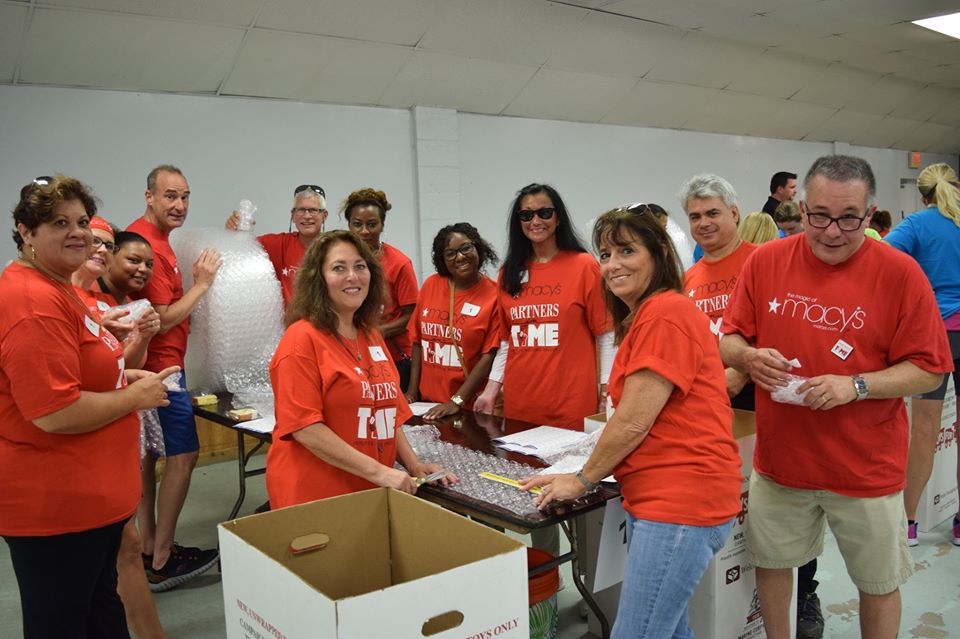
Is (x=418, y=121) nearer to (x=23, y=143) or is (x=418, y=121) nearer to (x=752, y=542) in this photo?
(x=23, y=143)

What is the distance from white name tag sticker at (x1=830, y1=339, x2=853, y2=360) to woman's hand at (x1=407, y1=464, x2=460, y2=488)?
1046 millimetres

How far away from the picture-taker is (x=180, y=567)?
326cm

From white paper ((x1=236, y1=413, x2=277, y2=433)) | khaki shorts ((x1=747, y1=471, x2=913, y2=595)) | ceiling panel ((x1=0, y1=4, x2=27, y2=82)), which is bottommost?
khaki shorts ((x1=747, y1=471, x2=913, y2=595))

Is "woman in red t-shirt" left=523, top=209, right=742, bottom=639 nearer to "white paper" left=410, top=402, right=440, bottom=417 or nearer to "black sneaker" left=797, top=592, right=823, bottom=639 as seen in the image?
"black sneaker" left=797, top=592, right=823, bottom=639

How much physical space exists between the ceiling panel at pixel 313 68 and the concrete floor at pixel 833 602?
2.90 metres

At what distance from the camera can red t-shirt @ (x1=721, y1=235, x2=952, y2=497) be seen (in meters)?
1.77

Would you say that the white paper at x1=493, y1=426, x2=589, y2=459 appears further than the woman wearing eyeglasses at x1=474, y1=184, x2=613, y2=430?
No

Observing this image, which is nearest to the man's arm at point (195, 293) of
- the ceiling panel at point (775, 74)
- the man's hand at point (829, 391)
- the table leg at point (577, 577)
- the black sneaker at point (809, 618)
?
the table leg at point (577, 577)

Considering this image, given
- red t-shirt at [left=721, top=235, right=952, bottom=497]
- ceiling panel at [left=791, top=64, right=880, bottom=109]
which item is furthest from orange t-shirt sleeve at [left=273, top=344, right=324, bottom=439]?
ceiling panel at [left=791, top=64, right=880, bottom=109]

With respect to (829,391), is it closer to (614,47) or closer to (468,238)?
(468,238)

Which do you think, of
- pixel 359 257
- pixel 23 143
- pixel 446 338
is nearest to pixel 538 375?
pixel 446 338

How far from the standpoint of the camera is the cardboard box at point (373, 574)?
2.83 ft

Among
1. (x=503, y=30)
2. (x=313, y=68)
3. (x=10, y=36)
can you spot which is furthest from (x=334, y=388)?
(x=503, y=30)

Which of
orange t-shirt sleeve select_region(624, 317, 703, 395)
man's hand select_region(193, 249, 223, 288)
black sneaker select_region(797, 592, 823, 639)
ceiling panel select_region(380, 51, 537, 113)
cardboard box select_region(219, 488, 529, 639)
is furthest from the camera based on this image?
ceiling panel select_region(380, 51, 537, 113)
